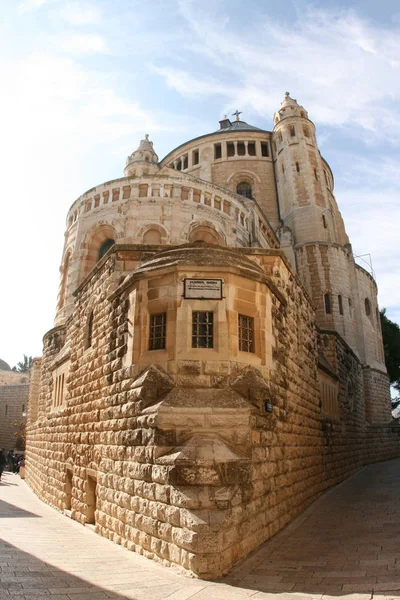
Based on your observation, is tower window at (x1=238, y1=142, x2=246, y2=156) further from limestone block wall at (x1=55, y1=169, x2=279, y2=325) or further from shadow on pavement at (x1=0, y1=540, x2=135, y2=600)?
shadow on pavement at (x1=0, y1=540, x2=135, y2=600)

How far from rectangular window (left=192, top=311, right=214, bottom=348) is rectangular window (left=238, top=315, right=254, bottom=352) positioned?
55 cm

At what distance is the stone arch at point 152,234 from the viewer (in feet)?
60.5

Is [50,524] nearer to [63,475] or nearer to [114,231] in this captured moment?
[63,475]

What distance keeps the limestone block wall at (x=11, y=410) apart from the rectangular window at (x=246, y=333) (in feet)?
120

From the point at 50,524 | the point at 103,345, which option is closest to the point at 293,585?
the point at 103,345

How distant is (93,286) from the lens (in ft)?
32.9

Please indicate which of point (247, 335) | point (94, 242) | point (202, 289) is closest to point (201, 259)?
point (202, 289)

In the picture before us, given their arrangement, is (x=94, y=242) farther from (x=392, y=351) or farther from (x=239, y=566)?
(x=392, y=351)

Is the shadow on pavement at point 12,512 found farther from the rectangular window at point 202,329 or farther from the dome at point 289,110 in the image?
the dome at point 289,110

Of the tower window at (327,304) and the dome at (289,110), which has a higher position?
the dome at (289,110)

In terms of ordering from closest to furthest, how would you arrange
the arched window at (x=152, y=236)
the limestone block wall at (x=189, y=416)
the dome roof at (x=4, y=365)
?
1. the limestone block wall at (x=189, y=416)
2. the arched window at (x=152, y=236)
3. the dome roof at (x=4, y=365)

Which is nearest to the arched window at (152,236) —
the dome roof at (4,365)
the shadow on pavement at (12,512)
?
the shadow on pavement at (12,512)

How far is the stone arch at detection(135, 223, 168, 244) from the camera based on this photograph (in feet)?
60.5

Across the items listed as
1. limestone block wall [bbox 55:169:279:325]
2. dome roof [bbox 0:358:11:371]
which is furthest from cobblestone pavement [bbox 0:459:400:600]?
dome roof [bbox 0:358:11:371]
